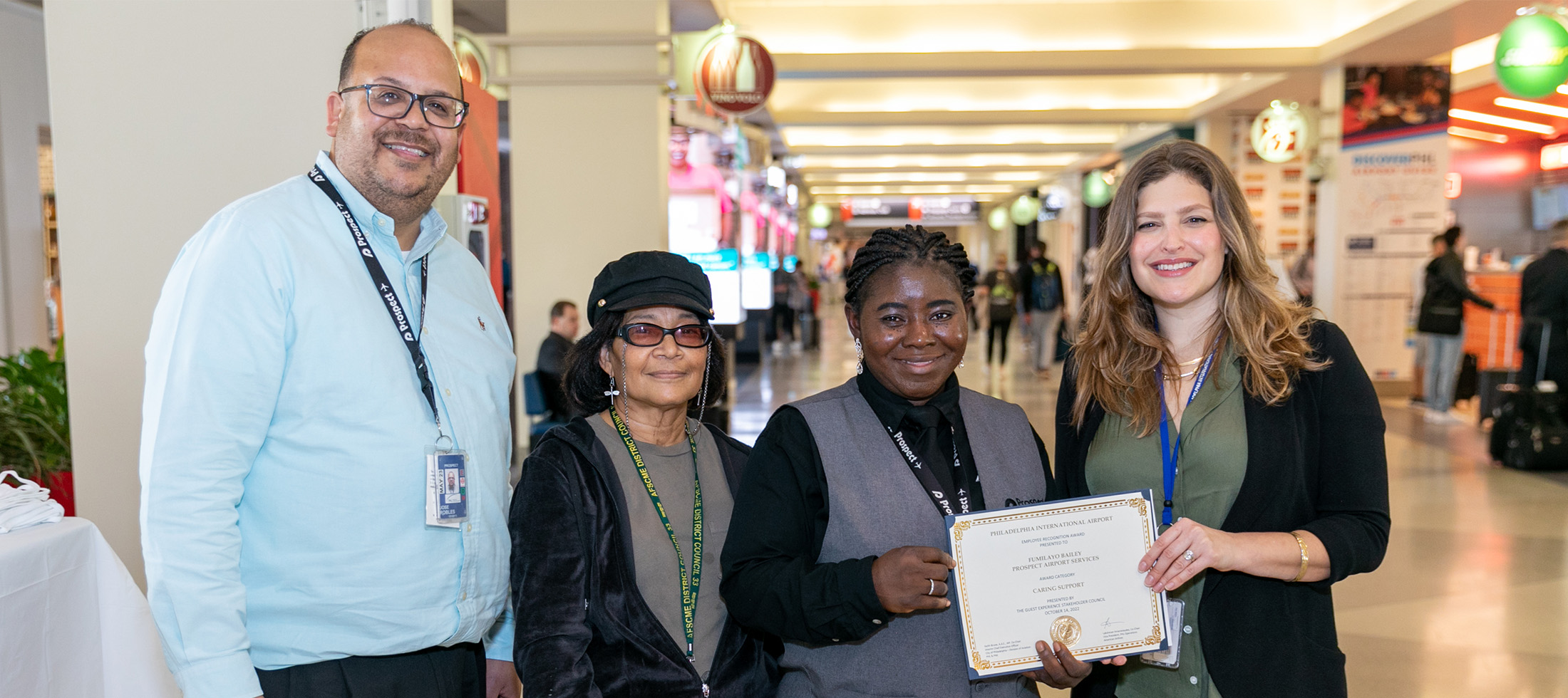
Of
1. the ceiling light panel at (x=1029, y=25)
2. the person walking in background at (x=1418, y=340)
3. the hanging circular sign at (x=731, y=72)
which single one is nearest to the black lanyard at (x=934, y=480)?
the hanging circular sign at (x=731, y=72)

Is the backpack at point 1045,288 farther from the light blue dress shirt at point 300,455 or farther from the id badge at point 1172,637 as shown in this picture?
the light blue dress shirt at point 300,455

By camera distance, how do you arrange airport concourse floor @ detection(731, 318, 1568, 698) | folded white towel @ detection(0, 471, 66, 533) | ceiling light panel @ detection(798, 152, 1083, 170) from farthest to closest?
ceiling light panel @ detection(798, 152, 1083, 170) → airport concourse floor @ detection(731, 318, 1568, 698) → folded white towel @ detection(0, 471, 66, 533)

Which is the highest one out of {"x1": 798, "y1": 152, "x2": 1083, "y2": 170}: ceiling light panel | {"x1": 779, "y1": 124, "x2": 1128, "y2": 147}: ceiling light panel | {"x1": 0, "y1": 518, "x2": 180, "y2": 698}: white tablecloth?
{"x1": 779, "y1": 124, "x2": 1128, "y2": 147}: ceiling light panel

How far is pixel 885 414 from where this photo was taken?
1720 millimetres

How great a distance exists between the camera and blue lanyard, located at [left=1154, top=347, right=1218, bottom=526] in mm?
1812

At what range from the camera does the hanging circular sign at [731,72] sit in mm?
6988

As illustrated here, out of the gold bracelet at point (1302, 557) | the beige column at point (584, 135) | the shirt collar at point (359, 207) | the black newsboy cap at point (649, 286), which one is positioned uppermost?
the beige column at point (584, 135)

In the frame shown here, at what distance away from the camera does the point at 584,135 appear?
6.86 meters

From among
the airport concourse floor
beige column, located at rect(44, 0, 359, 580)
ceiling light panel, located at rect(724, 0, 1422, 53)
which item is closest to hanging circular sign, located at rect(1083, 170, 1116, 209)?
ceiling light panel, located at rect(724, 0, 1422, 53)

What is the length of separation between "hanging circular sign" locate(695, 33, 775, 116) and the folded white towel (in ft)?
17.2

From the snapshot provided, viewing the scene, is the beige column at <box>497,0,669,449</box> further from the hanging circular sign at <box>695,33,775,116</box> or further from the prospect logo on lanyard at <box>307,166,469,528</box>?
the prospect logo on lanyard at <box>307,166,469,528</box>

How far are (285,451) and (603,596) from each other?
58 cm

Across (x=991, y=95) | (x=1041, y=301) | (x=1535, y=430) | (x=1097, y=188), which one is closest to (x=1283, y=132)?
(x=1041, y=301)

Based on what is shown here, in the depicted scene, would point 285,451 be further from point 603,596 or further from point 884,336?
point 884,336
